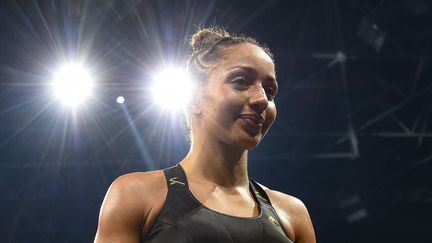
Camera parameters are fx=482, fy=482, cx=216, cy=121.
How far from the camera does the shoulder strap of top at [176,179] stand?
1632 millimetres

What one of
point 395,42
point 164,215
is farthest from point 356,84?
point 164,215

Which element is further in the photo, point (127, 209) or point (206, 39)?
point (206, 39)

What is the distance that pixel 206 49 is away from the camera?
6.07ft

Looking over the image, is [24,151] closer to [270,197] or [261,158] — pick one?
[261,158]

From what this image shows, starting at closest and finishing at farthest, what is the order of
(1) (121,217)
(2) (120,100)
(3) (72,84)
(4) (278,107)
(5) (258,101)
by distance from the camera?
(1) (121,217)
(5) (258,101)
(3) (72,84)
(2) (120,100)
(4) (278,107)

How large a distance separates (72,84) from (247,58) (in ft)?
19.9

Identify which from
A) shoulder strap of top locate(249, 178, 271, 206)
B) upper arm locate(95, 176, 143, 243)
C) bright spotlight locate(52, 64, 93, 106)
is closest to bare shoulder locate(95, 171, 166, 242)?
upper arm locate(95, 176, 143, 243)

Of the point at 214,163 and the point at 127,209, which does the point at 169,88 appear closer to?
the point at 214,163

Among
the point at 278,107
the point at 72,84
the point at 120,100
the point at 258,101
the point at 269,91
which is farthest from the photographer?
the point at 278,107

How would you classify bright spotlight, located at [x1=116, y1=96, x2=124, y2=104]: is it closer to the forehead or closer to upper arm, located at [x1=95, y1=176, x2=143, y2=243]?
the forehead

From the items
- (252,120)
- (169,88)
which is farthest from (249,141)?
(169,88)

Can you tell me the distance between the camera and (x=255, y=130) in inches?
64.7

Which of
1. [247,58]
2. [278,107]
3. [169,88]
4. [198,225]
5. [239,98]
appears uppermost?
[169,88]

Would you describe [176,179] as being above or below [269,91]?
below
